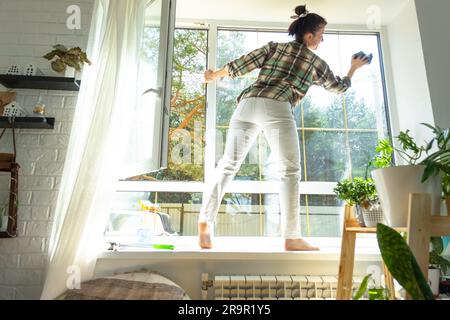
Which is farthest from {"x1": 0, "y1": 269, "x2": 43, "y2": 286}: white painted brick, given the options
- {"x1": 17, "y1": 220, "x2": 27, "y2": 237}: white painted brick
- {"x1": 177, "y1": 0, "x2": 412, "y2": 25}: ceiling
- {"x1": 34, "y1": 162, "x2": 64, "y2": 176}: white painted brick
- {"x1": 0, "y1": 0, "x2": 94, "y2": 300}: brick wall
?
{"x1": 177, "y1": 0, "x2": 412, "y2": 25}: ceiling

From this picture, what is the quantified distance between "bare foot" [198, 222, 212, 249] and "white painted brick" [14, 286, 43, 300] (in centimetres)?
81

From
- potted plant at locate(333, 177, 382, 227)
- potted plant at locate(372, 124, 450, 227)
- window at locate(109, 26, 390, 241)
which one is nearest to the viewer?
potted plant at locate(372, 124, 450, 227)

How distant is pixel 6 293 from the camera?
1467 millimetres

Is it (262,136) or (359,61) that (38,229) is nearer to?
(262,136)

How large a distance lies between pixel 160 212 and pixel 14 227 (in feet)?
2.40

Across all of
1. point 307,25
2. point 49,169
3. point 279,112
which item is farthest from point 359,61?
point 49,169

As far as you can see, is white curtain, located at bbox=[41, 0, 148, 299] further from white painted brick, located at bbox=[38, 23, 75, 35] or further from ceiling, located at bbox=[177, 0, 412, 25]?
ceiling, located at bbox=[177, 0, 412, 25]

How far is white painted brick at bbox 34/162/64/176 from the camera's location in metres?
1.61

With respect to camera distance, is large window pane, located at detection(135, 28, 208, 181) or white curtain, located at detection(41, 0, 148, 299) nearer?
white curtain, located at detection(41, 0, 148, 299)

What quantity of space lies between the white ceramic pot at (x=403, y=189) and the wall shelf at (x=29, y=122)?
160 cm

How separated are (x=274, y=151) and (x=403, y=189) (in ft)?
2.42

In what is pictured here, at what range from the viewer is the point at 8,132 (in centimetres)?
164

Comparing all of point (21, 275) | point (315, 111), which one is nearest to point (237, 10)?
point (315, 111)
